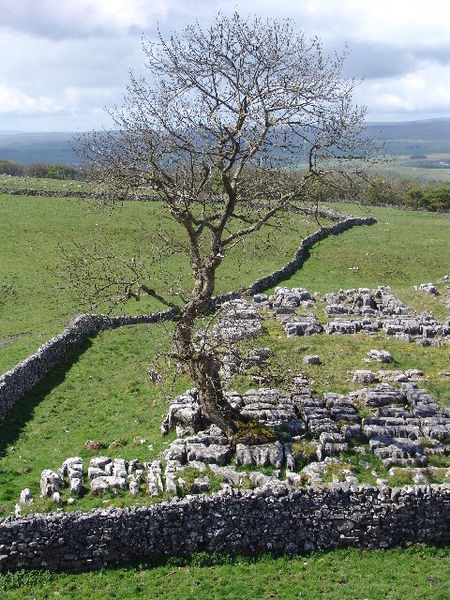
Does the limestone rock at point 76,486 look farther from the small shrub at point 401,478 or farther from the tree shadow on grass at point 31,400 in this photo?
the small shrub at point 401,478

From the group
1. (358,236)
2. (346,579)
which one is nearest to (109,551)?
(346,579)

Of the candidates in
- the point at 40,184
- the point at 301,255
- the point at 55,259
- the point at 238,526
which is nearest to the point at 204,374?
the point at 238,526

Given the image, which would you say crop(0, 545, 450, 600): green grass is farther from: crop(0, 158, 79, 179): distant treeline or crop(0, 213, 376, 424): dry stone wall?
crop(0, 158, 79, 179): distant treeline

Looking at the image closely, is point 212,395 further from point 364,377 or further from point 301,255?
point 301,255

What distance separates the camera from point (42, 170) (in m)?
108

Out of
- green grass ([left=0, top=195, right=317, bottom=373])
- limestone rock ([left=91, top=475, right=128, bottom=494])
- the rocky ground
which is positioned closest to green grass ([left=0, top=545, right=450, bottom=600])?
the rocky ground

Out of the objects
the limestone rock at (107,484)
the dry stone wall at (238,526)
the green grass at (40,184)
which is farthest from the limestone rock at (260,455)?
the green grass at (40,184)

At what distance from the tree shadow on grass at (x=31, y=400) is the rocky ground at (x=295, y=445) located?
448 centimetres

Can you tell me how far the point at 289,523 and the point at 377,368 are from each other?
1244 cm

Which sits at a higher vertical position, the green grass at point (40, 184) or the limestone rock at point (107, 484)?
the green grass at point (40, 184)

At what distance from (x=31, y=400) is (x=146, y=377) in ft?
16.9

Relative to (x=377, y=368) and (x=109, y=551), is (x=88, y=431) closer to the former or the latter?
(x=109, y=551)

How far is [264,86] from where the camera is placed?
22.0 metres

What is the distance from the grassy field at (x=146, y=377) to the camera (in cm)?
1714
